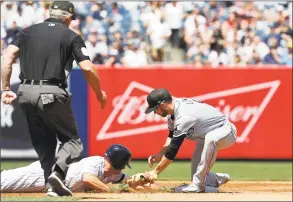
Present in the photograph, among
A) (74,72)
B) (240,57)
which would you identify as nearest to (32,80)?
(74,72)

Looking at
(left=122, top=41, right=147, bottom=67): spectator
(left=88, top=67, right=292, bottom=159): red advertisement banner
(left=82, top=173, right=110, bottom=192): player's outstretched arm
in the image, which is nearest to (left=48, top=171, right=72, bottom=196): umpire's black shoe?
(left=82, top=173, right=110, bottom=192): player's outstretched arm

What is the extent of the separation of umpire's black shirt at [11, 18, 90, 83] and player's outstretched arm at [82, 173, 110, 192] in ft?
5.37

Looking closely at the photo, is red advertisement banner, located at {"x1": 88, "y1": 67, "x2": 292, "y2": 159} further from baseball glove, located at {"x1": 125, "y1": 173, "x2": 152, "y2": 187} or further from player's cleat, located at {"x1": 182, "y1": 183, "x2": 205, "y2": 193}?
baseball glove, located at {"x1": 125, "y1": 173, "x2": 152, "y2": 187}

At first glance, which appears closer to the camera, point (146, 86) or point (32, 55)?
point (32, 55)

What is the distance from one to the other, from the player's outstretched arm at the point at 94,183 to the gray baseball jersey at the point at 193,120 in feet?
3.50

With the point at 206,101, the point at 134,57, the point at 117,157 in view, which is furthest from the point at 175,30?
the point at 117,157

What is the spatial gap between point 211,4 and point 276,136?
185 inches

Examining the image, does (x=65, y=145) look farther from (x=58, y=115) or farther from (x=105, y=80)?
(x=105, y=80)

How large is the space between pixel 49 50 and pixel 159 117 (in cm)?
795

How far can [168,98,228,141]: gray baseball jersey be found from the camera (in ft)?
30.9

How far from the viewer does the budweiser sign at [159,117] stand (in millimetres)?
16078

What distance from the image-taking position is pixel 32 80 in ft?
27.6

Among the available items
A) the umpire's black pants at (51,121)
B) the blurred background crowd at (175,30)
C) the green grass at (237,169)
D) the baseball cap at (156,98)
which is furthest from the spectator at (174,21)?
the umpire's black pants at (51,121)

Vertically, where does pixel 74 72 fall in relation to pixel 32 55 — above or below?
below
